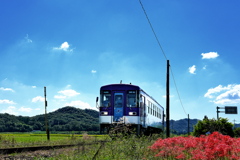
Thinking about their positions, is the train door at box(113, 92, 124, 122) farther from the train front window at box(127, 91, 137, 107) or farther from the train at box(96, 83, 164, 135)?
the train front window at box(127, 91, 137, 107)

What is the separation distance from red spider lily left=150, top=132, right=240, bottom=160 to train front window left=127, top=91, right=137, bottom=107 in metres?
10.5

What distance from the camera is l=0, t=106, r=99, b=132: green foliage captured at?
83.8 m

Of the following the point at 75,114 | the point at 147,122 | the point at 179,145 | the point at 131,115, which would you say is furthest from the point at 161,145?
the point at 75,114

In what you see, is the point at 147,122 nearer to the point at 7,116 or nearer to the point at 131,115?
the point at 131,115

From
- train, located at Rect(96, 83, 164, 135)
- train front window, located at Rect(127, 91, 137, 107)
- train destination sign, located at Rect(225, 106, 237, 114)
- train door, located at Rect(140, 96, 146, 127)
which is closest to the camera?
train, located at Rect(96, 83, 164, 135)

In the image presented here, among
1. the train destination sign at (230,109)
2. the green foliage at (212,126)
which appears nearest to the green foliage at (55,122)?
the train destination sign at (230,109)

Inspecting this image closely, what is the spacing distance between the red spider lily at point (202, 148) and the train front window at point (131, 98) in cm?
1047

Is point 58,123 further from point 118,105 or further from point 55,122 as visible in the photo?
point 118,105

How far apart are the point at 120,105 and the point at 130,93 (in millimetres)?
995

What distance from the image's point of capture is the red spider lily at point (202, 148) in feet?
24.1

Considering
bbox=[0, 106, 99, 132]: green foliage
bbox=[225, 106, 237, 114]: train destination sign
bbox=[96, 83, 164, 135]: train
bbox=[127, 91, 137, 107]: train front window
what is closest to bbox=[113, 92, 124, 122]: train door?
bbox=[96, 83, 164, 135]: train

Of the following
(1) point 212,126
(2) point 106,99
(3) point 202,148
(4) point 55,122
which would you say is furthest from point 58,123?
(3) point 202,148

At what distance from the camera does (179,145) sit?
9219 mm

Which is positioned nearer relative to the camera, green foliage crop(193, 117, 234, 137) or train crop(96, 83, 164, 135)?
train crop(96, 83, 164, 135)
